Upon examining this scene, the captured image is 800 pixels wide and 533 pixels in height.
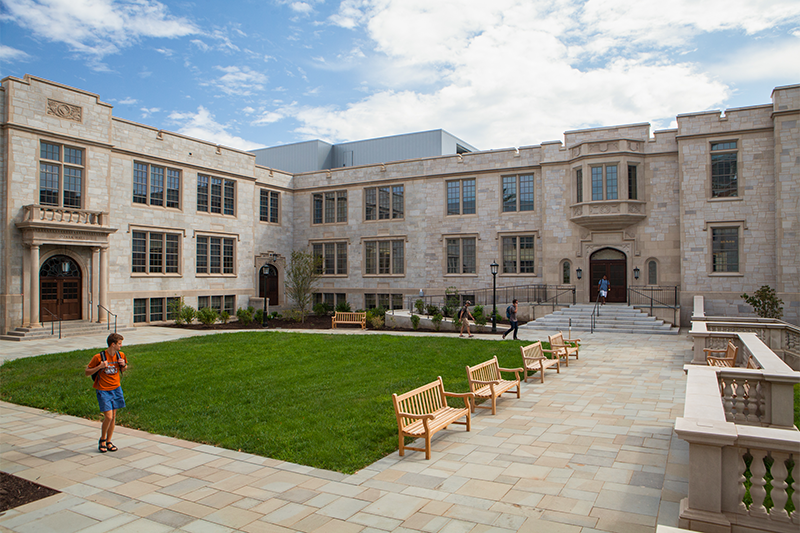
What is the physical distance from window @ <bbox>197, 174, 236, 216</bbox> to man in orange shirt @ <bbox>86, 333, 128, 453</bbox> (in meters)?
23.1

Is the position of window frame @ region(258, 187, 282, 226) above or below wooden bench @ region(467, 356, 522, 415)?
above

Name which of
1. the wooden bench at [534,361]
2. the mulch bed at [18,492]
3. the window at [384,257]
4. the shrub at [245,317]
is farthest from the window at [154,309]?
the mulch bed at [18,492]

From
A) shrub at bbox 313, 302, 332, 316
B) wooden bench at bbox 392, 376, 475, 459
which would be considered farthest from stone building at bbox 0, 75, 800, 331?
wooden bench at bbox 392, 376, 475, 459

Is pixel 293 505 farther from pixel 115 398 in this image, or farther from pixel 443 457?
pixel 115 398

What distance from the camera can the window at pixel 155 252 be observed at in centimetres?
2581

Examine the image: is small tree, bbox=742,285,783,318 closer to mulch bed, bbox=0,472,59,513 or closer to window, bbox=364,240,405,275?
window, bbox=364,240,405,275

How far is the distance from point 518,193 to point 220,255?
1820cm

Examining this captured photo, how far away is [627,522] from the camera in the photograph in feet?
15.9

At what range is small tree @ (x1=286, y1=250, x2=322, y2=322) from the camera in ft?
100

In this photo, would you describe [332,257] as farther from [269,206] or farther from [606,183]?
[606,183]

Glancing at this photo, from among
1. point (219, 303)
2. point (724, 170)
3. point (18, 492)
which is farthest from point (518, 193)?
point (18, 492)

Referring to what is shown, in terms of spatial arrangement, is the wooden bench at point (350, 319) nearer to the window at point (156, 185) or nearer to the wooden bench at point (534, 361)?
the window at point (156, 185)

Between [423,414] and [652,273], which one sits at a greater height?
[652,273]

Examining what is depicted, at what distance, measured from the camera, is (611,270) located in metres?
26.7
